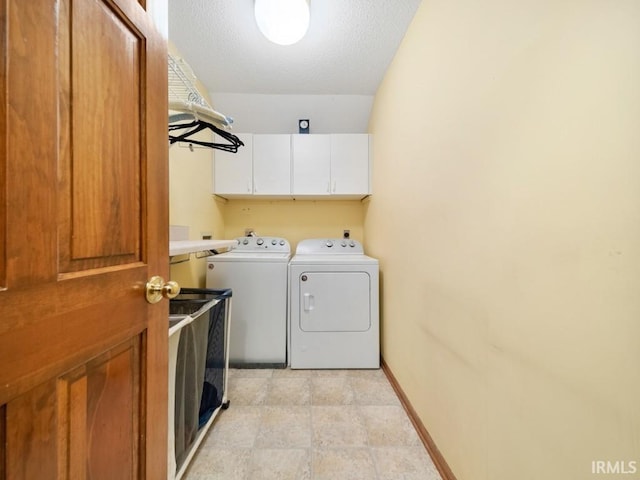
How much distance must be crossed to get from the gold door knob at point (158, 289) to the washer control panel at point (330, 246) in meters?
1.93

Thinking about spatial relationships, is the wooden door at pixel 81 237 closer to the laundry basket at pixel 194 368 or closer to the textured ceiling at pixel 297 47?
the laundry basket at pixel 194 368

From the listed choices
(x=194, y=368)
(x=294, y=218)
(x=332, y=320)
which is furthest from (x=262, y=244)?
(x=194, y=368)

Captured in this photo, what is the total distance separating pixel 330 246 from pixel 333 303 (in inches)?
31.0

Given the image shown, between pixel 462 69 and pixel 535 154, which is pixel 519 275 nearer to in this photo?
pixel 535 154

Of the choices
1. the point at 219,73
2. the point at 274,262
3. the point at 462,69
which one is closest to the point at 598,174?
the point at 462,69

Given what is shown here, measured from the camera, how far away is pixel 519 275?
0.77 metres

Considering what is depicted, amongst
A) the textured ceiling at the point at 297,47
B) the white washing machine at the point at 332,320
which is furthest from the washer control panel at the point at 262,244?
the textured ceiling at the point at 297,47

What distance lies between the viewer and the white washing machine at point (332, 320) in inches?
81.4

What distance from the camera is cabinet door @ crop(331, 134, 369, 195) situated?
255cm

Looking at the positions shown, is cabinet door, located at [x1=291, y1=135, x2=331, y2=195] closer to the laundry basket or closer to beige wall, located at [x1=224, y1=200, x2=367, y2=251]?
beige wall, located at [x1=224, y1=200, x2=367, y2=251]

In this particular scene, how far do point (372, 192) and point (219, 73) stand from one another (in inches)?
67.1

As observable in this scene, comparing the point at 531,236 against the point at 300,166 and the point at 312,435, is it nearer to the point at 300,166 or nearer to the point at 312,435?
the point at 312,435

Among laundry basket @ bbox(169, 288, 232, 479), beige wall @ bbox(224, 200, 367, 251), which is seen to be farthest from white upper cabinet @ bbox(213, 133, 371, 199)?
laundry basket @ bbox(169, 288, 232, 479)

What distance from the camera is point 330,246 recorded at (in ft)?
8.90
